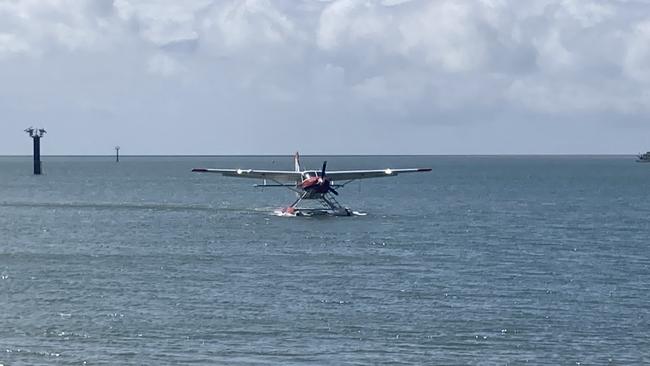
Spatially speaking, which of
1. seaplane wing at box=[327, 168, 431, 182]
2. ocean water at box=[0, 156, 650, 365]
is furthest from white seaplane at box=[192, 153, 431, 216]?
ocean water at box=[0, 156, 650, 365]

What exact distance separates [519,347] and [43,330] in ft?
57.2

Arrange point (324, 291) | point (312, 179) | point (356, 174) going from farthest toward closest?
1. point (356, 174)
2. point (312, 179)
3. point (324, 291)

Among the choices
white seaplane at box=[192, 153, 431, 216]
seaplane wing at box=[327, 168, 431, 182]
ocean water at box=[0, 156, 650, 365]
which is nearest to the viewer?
ocean water at box=[0, 156, 650, 365]

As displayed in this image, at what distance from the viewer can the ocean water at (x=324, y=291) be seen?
126 feet

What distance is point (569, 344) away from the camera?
39.2 meters

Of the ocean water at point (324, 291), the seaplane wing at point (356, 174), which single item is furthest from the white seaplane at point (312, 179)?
the ocean water at point (324, 291)

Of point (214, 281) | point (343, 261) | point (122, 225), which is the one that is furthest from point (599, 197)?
point (214, 281)

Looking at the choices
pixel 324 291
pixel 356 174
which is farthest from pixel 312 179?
pixel 324 291

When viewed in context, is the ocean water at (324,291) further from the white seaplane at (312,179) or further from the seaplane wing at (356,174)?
the seaplane wing at (356,174)

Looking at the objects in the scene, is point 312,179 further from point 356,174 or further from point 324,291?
point 324,291

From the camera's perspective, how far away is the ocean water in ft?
126

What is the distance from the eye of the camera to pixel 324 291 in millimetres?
50250

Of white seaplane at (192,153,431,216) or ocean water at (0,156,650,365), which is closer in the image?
ocean water at (0,156,650,365)

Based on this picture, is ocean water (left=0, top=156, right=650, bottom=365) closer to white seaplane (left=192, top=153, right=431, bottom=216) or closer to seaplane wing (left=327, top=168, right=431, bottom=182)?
white seaplane (left=192, top=153, right=431, bottom=216)
